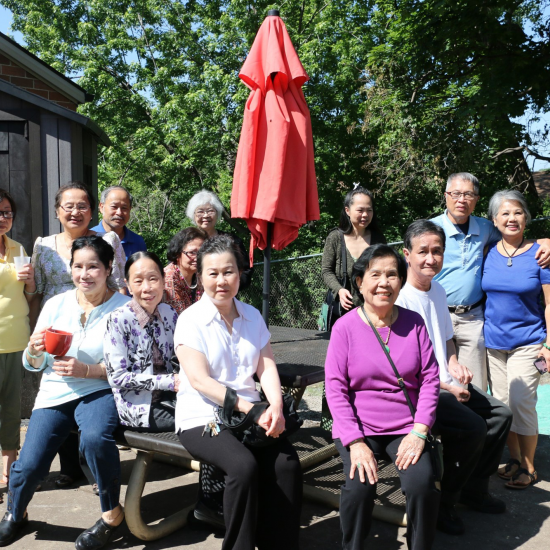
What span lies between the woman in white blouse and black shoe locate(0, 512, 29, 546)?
1.03m

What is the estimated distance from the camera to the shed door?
5.24 meters

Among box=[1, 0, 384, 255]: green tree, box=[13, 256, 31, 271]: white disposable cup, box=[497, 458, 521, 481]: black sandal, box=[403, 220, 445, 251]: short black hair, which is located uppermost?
box=[1, 0, 384, 255]: green tree

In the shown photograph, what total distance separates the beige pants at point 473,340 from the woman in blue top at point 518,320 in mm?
65

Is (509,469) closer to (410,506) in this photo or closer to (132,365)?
(410,506)

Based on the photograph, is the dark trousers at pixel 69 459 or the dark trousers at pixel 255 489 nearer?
the dark trousers at pixel 255 489

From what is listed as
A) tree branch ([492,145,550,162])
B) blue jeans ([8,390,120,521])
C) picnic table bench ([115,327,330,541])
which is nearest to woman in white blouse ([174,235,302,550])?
picnic table bench ([115,327,330,541])

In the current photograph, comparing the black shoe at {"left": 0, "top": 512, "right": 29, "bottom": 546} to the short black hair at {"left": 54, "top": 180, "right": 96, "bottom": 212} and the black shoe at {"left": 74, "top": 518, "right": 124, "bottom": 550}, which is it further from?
the short black hair at {"left": 54, "top": 180, "right": 96, "bottom": 212}

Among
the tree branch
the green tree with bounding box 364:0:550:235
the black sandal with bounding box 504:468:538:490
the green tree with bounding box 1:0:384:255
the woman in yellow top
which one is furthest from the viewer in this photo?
the green tree with bounding box 1:0:384:255

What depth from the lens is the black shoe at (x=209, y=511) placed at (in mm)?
3021

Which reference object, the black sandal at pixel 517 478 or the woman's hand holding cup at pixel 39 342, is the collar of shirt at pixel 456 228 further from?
the woman's hand holding cup at pixel 39 342

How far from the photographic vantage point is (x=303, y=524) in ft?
10.7

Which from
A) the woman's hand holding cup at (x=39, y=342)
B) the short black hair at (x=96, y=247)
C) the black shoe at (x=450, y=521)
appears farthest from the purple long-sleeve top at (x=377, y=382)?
the woman's hand holding cup at (x=39, y=342)

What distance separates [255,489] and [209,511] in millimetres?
568

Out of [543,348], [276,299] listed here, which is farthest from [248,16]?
[543,348]
